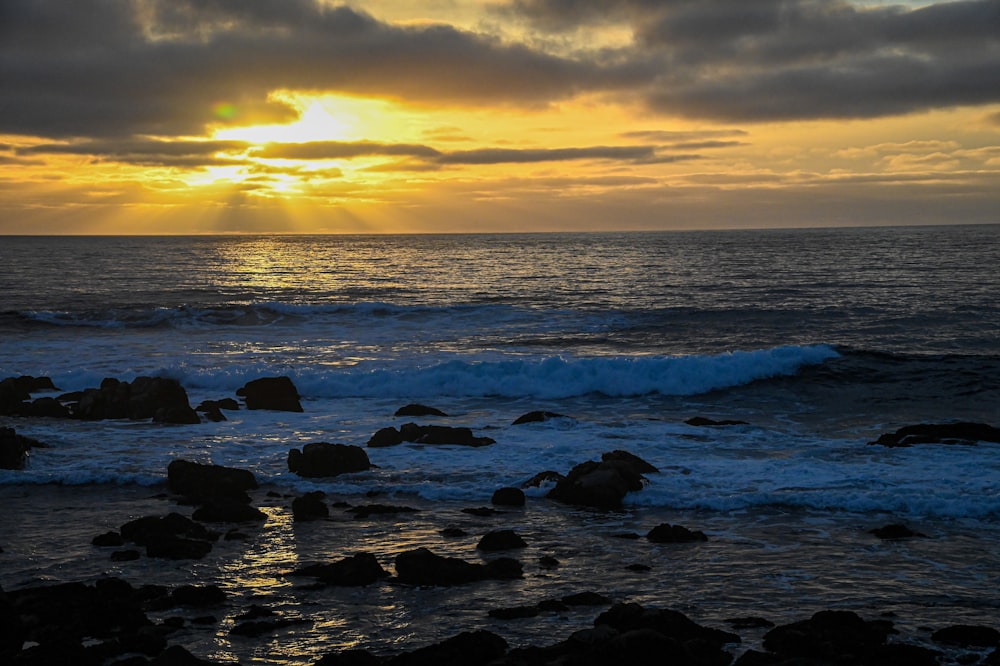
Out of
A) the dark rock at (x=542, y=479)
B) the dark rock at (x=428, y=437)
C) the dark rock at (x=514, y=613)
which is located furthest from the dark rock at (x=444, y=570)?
the dark rock at (x=428, y=437)

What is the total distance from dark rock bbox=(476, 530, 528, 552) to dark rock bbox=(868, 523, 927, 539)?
5186mm

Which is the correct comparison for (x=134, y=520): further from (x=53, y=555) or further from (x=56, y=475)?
(x=56, y=475)

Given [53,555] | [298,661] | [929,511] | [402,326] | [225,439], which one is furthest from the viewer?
[402,326]

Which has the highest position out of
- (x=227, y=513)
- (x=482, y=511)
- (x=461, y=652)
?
(x=461, y=652)

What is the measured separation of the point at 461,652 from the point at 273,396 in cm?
1697

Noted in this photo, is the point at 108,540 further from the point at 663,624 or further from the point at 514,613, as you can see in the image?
the point at 663,624

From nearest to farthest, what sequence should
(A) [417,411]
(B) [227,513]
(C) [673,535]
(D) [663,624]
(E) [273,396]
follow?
(D) [663,624] < (C) [673,535] < (B) [227,513] < (A) [417,411] < (E) [273,396]

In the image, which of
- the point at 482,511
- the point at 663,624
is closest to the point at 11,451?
the point at 482,511

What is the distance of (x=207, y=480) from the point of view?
15.4 metres

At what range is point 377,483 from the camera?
53.1 feet

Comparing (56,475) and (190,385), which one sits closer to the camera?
(56,475)

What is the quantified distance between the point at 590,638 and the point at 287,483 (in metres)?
8.99

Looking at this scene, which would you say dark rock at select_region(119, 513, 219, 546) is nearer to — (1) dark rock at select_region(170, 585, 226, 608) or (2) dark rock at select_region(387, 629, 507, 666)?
(1) dark rock at select_region(170, 585, 226, 608)

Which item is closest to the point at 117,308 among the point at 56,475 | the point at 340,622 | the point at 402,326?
the point at 402,326
